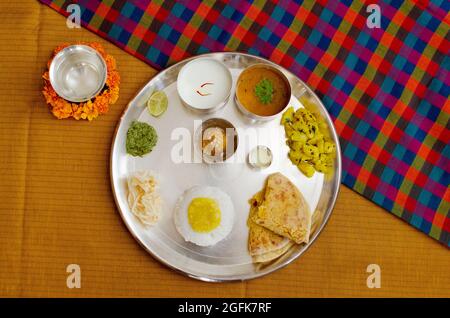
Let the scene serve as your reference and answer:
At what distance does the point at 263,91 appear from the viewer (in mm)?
2225

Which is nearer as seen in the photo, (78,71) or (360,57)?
(78,71)

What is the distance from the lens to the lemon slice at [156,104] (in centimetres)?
224

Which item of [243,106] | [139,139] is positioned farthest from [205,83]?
[139,139]

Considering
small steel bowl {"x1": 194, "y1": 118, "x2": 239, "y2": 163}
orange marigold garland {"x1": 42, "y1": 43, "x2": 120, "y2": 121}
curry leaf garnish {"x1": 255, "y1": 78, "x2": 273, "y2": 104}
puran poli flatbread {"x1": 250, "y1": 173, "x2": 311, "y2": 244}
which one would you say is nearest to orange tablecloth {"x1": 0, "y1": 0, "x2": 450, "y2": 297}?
orange marigold garland {"x1": 42, "y1": 43, "x2": 120, "y2": 121}

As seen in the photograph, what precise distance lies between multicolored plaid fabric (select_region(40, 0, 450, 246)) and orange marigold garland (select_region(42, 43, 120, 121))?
0.15 metres

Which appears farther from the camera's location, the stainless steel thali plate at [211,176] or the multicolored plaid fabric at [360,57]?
the multicolored plaid fabric at [360,57]

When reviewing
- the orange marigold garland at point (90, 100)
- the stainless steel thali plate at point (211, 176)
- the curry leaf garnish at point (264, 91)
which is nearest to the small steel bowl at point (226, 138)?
the stainless steel thali plate at point (211, 176)

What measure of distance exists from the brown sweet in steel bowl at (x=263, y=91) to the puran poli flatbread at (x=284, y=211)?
1.09ft

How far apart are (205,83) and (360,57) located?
84cm

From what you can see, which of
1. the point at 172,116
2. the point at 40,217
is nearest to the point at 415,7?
the point at 172,116

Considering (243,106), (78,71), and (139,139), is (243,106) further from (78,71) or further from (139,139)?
(78,71)

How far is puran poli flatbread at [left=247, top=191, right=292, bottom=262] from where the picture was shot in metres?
2.17

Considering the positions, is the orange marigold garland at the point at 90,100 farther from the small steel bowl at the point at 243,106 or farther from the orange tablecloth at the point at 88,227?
the small steel bowl at the point at 243,106

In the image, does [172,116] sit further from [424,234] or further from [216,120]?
[424,234]
